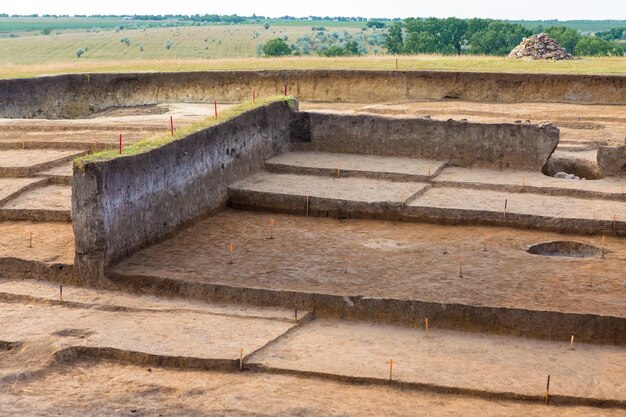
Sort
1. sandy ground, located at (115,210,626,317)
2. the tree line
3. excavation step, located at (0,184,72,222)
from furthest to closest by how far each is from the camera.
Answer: the tree line
excavation step, located at (0,184,72,222)
sandy ground, located at (115,210,626,317)

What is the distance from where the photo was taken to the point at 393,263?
11711 mm

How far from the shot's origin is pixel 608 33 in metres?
85.9

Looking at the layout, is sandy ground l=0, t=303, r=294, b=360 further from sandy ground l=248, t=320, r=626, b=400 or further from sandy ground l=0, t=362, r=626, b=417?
sandy ground l=0, t=362, r=626, b=417

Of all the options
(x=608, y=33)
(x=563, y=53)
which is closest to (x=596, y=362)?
(x=563, y=53)

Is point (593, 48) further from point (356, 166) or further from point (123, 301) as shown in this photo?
point (123, 301)

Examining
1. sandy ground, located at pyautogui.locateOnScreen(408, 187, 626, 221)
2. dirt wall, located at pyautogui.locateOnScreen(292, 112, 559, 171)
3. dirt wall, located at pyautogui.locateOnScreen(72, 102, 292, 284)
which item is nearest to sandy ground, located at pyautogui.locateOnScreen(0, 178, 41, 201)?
dirt wall, located at pyautogui.locateOnScreen(72, 102, 292, 284)

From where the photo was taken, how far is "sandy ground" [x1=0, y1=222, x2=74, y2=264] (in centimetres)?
1177

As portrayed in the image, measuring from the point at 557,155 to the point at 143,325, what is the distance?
8.56 m

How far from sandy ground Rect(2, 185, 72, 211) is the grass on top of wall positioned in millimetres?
1102

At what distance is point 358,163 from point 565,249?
13.7ft

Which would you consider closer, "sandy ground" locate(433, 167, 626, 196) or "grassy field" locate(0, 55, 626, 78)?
"sandy ground" locate(433, 167, 626, 196)

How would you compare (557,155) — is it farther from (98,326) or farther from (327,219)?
(98,326)

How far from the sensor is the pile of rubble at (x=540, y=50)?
2864 cm

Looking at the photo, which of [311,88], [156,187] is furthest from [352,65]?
[156,187]
